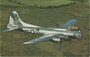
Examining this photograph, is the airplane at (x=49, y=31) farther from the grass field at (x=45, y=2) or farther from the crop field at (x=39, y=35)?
the grass field at (x=45, y=2)

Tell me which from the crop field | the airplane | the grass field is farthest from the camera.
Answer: the grass field

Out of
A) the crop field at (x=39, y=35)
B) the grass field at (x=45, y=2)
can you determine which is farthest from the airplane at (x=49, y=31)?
the grass field at (x=45, y=2)

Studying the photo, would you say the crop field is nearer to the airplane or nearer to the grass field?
the grass field

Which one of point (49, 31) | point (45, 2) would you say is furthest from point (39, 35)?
point (45, 2)

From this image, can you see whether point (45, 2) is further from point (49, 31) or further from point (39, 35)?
point (49, 31)

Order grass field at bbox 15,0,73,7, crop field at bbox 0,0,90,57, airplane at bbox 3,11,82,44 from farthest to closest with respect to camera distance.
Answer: grass field at bbox 15,0,73,7 → airplane at bbox 3,11,82,44 → crop field at bbox 0,0,90,57

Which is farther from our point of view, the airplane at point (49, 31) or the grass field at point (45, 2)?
the grass field at point (45, 2)

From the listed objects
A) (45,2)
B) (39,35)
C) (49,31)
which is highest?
(45,2)

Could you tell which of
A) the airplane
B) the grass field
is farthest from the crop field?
the airplane
